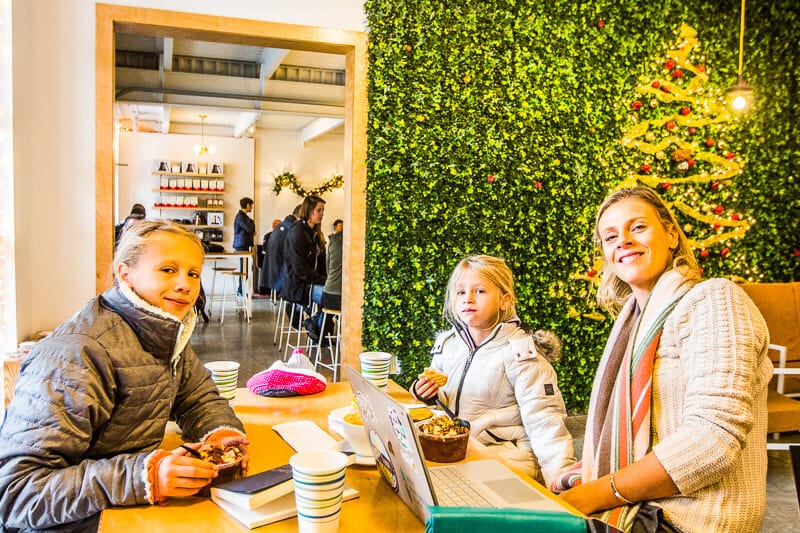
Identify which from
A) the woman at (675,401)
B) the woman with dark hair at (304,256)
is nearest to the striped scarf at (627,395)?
the woman at (675,401)

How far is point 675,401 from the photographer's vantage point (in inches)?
61.7

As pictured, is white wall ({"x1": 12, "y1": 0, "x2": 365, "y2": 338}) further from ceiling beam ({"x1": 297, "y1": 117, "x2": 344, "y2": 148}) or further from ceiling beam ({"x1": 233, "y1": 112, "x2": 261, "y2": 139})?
ceiling beam ({"x1": 297, "y1": 117, "x2": 344, "y2": 148})

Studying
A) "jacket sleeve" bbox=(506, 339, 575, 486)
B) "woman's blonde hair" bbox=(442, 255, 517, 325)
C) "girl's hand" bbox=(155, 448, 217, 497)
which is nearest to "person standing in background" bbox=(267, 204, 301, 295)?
"woman's blonde hair" bbox=(442, 255, 517, 325)

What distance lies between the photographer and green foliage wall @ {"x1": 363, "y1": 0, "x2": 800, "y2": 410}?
13.6ft

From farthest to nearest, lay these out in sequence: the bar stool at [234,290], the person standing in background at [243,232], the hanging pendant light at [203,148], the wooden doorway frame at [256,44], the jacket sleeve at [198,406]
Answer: the hanging pendant light at [203,148]
the person standing in background at [243,232]
the bar stool at [234,290]
the wooden doorway frame at [256,44]
the jacket sleeve at [198,406]

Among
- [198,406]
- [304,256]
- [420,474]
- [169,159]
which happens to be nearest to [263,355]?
[304,256]

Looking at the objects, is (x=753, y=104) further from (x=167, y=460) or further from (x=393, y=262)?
(x=167, y=460)

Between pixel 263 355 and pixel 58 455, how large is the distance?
17.9 ft

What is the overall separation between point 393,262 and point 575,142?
1.62 meters

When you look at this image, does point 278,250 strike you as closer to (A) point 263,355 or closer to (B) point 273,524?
(A) point 263,355

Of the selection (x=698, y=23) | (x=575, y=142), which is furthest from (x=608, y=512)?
(x=698, y=23)

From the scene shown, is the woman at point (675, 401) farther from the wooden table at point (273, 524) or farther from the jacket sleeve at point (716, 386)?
the wooden table at point (273, 524)

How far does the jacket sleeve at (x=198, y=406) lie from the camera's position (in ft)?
5.59

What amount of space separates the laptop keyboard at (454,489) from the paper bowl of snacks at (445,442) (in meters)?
0.04
